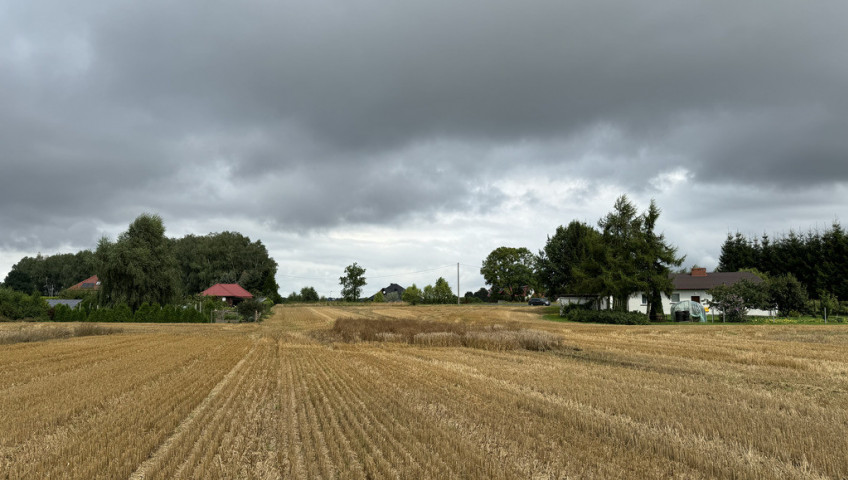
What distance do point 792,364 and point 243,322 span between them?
44.2 metres

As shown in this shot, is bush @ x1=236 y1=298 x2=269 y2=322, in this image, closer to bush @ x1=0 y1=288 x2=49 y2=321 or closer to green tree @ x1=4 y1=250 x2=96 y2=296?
bush @ x1=0 y1=288 x2=49 y2=321

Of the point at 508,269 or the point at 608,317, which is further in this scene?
the point at 508,269

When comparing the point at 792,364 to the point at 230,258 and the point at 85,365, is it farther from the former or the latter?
the point at 230,258

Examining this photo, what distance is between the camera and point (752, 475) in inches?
232

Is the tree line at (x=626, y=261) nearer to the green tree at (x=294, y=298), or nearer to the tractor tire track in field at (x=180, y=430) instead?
the tractor tire track in field at (x=180, y=430)

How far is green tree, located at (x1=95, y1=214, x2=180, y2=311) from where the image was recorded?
51.8m

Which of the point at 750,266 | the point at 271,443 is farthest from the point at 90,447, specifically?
the point at 750,266

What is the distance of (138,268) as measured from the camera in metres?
52.0

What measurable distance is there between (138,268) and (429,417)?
175 feet

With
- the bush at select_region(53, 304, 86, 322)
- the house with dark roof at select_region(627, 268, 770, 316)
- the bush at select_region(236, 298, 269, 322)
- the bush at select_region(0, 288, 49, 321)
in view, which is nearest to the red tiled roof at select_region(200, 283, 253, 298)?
the bush at select_region(53, 304, 86, 322)

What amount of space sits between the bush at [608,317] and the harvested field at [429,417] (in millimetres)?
23197

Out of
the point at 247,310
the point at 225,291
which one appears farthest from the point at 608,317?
the point at 225,291

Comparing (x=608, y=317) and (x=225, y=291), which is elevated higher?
(x=225, y=291)

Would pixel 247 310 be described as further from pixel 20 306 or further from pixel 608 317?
pixel 608 317
